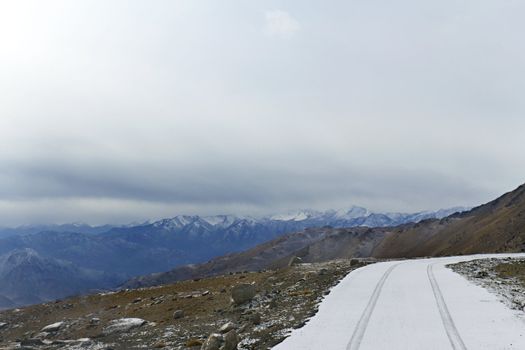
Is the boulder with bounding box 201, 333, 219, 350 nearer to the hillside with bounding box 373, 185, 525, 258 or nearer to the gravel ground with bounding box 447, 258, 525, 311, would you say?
the gravel ground with bounding box 447, 258, 525, 311

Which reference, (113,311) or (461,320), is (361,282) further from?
(113,311)

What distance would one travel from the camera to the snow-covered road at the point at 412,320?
1514 centimetres

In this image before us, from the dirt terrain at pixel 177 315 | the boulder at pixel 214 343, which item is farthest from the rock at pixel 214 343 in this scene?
the dirt terrain at pixel 177 315

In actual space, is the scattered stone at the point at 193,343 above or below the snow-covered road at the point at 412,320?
below

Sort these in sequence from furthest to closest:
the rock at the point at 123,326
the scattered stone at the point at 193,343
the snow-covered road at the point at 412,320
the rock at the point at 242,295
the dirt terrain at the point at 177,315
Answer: the rock at the point at 242,295 → the rock at the point at 123,326 → the dirt terrain at the point at 177,315 → the scattered stone at the point at 193,343 → the snow-covered road at the point at 412,320

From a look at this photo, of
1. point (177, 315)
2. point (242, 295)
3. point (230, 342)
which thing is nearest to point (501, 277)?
point (242, 295)

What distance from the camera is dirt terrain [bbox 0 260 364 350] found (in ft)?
67.9

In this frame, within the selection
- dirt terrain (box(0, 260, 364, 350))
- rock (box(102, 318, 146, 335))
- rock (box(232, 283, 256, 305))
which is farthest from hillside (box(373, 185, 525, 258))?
rock (box(102, 318, 146, 335))

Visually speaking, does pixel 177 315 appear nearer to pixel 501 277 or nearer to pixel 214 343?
pixel 214 343

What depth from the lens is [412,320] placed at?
1825 cm

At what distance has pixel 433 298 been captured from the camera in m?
22.9

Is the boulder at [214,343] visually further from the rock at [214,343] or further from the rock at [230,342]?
the rock at [230,342]

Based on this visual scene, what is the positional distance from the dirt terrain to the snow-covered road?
54.2 inches

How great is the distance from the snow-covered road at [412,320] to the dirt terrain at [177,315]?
54.2 inches
